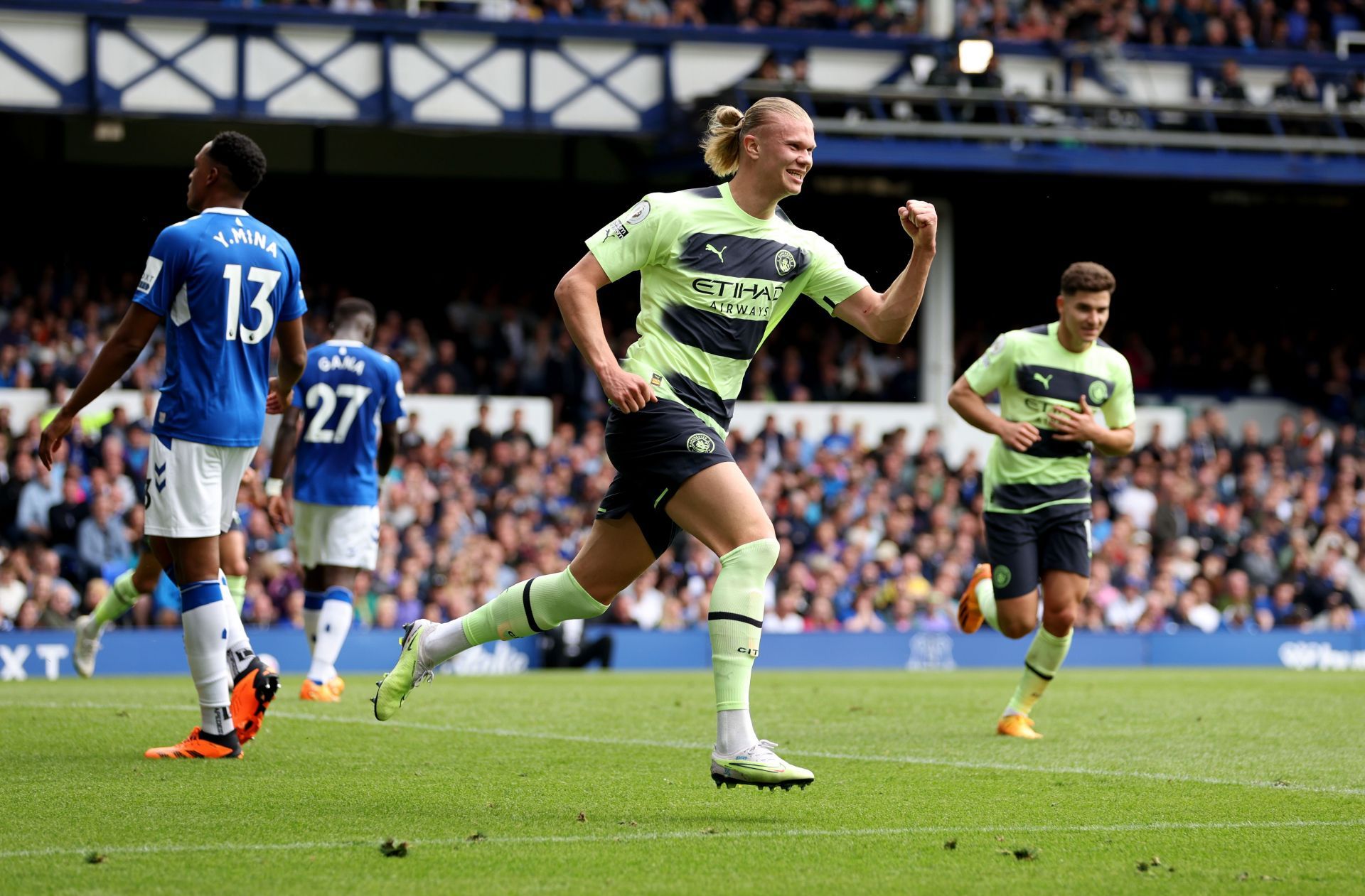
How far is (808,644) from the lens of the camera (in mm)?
18797


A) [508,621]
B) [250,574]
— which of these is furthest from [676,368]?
[250,574]

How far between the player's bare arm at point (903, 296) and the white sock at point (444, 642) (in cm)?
190

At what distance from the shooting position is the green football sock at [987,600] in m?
9.91

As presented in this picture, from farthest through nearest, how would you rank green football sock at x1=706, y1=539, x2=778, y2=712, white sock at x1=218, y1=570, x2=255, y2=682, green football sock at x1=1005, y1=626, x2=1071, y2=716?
green football sock at x1=1005, y1=626, x2=1071, y2=716 < white sock at x1=218, y1=570, x2=255, y2=682 < green football sock at x1=706, y1=539, x2=778, y2=712

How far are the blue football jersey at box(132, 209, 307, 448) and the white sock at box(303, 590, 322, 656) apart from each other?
392cm

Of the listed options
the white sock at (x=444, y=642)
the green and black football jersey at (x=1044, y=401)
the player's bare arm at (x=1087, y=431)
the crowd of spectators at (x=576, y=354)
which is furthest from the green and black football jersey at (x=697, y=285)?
the crowd of spectators at (x=576, y=354)

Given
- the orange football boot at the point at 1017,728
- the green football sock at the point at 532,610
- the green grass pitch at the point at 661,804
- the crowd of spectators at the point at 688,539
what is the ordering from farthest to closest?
1. the crowd of spectators at the point at 688,539
2. the orange football boot at the point at 1017,728
3. the green football sock at the point at 532,610
4. the green grass pitch at the point at 661,804

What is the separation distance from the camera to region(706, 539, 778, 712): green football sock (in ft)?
19.6

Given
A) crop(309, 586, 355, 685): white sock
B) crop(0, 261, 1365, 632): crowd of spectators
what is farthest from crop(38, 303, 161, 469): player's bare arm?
crop(0, 261, 1365, 632): crowd of spectators

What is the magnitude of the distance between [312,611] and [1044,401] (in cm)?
475

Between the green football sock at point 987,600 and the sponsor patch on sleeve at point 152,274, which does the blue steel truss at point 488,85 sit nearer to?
the green football sock at point 987,600

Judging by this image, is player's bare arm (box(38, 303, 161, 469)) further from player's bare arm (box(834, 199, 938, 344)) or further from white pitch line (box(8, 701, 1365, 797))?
player's bare arm (box(834, 199, 938, 344))

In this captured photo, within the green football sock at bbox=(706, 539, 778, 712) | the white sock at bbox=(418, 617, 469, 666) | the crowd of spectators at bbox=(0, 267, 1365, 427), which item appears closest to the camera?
the green football sock at bbox=(706, 539, 778, 712)

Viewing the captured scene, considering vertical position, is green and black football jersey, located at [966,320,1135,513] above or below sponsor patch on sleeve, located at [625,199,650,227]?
below
